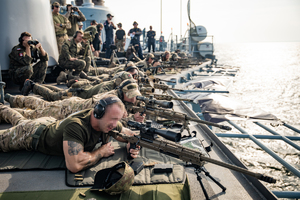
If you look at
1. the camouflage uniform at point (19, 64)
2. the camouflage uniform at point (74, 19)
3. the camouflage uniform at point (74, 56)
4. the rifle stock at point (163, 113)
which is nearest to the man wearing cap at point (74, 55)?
the camouflage uniform at point (74, 56)

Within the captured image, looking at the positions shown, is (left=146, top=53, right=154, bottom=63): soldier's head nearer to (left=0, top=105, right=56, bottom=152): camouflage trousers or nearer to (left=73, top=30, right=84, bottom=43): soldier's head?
(left=73, top=30, right=84, bottom=43): soldier's head

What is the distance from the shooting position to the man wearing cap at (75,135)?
2824mm

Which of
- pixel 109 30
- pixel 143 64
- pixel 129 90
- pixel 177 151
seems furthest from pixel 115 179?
pixel 109 30

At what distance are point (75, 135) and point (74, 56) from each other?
703 centimetres

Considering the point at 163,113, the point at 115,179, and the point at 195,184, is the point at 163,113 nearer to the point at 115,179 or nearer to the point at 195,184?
the point at 195,184

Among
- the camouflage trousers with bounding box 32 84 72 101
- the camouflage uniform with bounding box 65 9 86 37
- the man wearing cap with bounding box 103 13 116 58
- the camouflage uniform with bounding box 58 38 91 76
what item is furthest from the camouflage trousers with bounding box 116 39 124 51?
the camouflage trousers with bounding box 32 84 72 101

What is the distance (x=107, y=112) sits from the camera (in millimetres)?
2869

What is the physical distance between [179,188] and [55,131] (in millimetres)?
A: 1787

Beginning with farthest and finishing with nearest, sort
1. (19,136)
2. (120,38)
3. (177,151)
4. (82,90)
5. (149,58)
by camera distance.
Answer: (120,38) < (149,58) < (82,90) < (19,136) < (177,151)

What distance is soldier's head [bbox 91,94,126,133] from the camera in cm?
282

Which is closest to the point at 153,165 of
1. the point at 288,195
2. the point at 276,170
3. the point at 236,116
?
the point at 288,195

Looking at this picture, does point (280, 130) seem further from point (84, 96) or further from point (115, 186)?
point (115, 186)

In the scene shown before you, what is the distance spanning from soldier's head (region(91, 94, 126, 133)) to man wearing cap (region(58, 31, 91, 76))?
630 centimetres

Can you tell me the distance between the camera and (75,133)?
2.83 m
